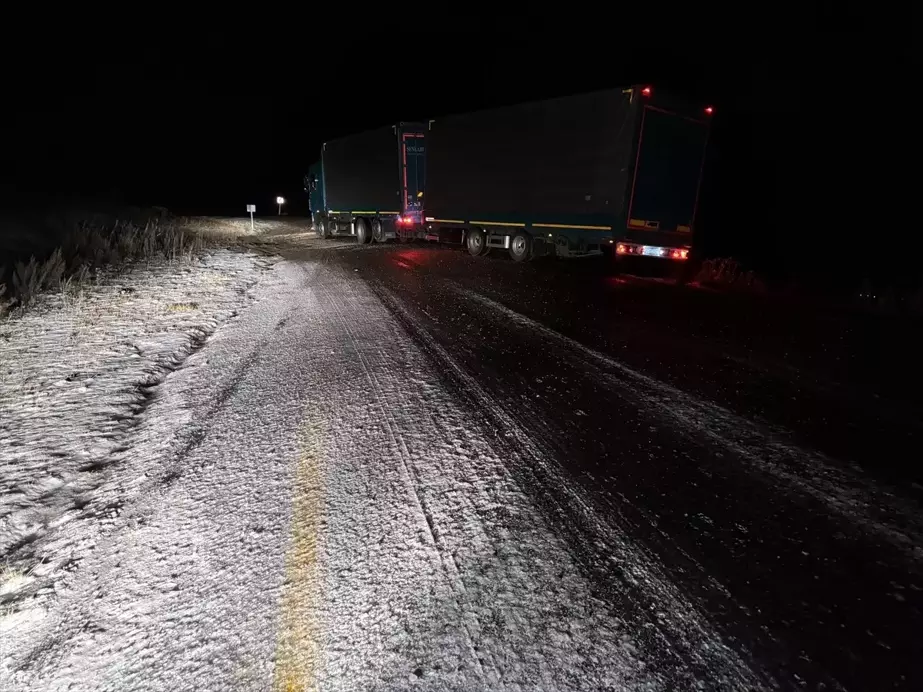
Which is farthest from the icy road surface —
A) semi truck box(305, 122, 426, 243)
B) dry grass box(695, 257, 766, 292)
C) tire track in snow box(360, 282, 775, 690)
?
semi truck box(305, 122, 426, 243)

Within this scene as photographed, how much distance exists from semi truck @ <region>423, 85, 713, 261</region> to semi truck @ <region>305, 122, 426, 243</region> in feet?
11.3

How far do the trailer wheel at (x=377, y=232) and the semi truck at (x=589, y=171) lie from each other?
6465 millimetres

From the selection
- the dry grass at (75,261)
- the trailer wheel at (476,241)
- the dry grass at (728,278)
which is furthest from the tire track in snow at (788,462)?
the trailer wheel at (476,241)

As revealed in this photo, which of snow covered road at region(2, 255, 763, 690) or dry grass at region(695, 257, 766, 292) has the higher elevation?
dry grass at region(695, 257, 766, 292)

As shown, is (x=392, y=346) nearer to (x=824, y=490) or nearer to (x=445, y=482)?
(x=445, y=482)

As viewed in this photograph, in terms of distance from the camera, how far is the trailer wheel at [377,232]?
21.8m

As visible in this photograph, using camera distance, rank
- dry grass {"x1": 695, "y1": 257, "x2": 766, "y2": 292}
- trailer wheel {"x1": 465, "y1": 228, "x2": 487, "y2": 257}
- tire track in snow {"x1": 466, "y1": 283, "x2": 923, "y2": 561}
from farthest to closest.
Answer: trailer wheel {"x1": 465, "y1": 228, "x2": 487, "y2": 257}
dry grass {"x1": 695, "y1": 257, "x2": 766, "y2": 292}
tire track in snow {"x1": 466, "y1": 283, "x2": 923, "y2": 561}

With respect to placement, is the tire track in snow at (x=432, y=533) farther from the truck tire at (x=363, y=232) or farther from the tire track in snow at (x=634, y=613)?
the truck tire at (x=363, y=232)

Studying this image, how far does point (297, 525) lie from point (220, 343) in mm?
4798

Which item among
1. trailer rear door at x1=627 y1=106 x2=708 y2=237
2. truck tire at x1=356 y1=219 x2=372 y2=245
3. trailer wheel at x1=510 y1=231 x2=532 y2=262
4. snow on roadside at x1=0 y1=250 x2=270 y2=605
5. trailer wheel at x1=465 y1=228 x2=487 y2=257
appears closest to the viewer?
snow on roadside at x1=0 y1=250 x2=270 y2=605

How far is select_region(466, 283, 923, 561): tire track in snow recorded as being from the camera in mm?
3197

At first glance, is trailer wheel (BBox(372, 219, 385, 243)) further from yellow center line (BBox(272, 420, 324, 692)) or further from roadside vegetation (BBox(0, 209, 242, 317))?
yellow center line (BBox(272, 420, 324, 692))

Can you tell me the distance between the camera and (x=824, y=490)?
3533 mm

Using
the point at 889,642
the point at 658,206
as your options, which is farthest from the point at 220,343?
the point at 658,206
